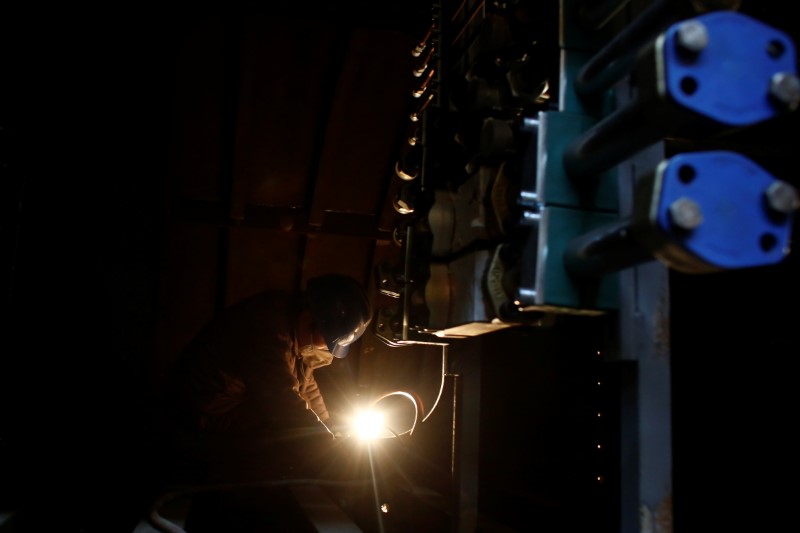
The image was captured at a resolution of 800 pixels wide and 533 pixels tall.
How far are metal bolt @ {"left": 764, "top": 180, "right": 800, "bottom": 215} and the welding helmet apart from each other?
8.69ft

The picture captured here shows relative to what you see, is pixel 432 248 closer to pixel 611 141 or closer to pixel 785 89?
pixel 611 141

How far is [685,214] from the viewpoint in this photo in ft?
2.85

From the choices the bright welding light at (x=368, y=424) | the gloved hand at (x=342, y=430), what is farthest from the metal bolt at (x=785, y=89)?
the gloved hand at (x=342, y=430)

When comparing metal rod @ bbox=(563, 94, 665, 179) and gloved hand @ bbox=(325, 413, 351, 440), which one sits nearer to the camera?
metal rod @ bbox=(563, 94, 665, 179)

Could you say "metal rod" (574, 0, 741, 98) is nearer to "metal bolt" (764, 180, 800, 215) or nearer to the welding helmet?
"metal bolt" (764, 180, 800, 215)

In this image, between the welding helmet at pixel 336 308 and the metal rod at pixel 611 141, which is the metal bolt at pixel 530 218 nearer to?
the metal rod at pixel 611 141

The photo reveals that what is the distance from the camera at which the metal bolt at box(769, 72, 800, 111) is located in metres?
0.90

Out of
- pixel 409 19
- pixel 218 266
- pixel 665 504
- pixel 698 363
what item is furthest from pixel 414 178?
pixel 218 266

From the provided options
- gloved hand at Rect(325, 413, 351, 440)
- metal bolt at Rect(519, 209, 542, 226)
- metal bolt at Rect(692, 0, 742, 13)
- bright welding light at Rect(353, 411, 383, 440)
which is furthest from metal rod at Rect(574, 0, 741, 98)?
gloved hand at Rect(325, 413, 351, 440)

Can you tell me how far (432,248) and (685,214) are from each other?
1017 millimetres

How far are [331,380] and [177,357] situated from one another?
97cm

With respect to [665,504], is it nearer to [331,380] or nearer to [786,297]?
[786,297]

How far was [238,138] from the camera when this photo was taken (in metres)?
3.32

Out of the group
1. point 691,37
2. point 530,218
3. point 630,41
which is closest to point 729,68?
point 691,37
